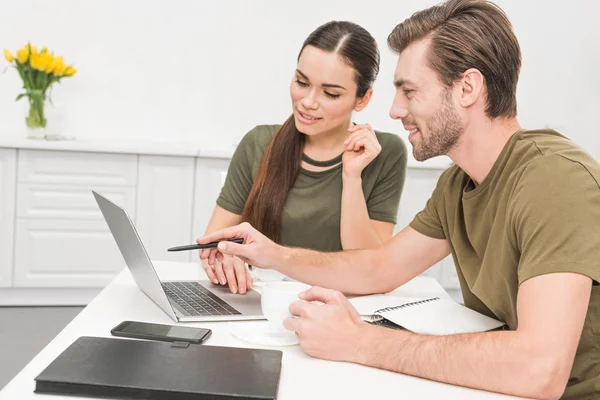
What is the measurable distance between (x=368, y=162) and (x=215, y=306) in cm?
84

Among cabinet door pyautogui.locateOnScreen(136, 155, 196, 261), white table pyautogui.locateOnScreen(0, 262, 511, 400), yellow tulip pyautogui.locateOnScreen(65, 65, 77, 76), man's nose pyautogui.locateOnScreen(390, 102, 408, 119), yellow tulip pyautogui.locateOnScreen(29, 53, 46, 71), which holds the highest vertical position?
yellow tulip pyautogui.locateOnScreen(29, 53, 46, 71)

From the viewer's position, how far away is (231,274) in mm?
1394

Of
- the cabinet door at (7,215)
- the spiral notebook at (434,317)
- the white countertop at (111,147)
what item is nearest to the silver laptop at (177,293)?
the spiral notebook at (434,317)

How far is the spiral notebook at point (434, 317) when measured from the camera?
1.11 metres

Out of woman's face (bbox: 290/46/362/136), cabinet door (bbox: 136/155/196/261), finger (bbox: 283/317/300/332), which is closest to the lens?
finger (bbox: 283/317/300/332)

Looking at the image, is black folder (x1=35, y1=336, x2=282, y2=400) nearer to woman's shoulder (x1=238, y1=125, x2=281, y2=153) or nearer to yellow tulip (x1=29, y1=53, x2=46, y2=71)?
woman's shoulder (x1=238, y1=125, x2=281, y2=153)

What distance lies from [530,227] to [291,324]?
1.29 feet

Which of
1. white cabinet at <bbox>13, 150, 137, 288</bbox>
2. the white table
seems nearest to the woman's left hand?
the white table

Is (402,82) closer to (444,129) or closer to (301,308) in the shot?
(444,129)

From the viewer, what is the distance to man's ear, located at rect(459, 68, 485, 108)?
125cm

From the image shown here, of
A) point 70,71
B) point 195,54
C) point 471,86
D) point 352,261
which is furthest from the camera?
point 195,54

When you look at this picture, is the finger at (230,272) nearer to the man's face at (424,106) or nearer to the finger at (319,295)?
the finger at (319,295)

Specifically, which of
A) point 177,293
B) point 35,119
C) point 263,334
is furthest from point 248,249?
point 35,119

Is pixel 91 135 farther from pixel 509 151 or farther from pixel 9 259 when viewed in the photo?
pixel 509 151
